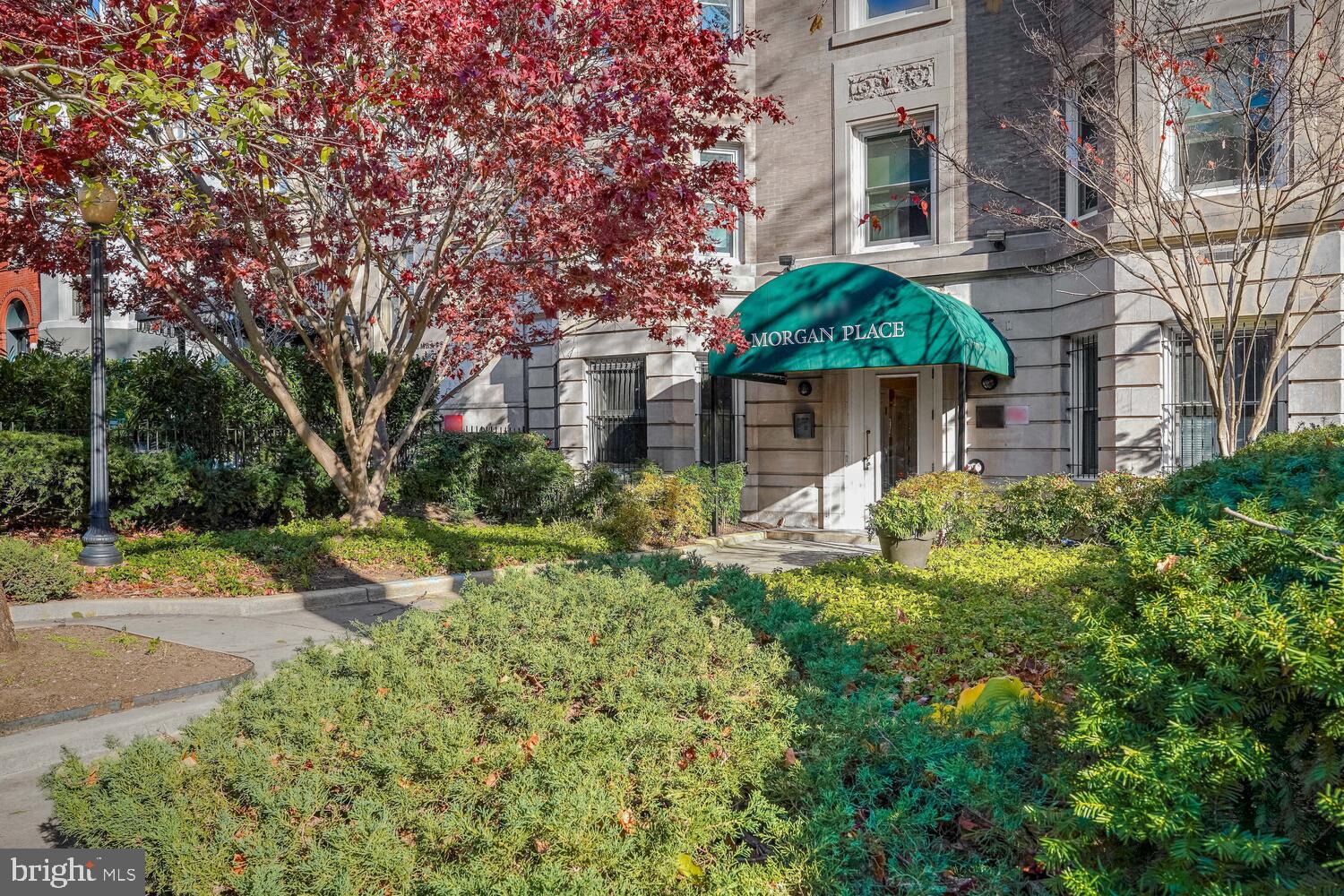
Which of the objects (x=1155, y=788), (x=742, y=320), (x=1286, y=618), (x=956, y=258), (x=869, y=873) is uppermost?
(x=956, y=258)

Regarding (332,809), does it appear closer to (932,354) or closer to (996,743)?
(996,743)

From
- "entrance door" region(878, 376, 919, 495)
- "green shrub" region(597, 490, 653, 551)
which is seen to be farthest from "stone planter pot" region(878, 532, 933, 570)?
"entrance door" region(878, 376, 919, 495)

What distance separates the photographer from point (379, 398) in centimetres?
1207

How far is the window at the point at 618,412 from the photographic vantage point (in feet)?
55.6

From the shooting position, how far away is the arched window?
27.4 metres

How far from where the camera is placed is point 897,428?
1570 cm

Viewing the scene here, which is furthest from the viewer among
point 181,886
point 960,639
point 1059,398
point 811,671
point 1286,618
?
point 1059,398

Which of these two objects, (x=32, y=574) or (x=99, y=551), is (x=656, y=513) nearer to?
(x=99, y=551)

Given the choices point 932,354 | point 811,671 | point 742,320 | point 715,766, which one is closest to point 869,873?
point 715,766

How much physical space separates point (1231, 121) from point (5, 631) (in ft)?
48.2

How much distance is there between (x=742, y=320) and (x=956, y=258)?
3.95m

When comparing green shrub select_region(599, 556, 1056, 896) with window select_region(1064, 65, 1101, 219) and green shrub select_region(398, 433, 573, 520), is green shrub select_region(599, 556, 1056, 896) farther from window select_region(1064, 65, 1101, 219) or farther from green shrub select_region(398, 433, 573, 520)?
green shrub select_region(398, 433, 573, 520)

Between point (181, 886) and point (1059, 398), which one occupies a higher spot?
point (1059, 398)

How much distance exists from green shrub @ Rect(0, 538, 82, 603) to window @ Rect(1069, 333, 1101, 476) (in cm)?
1352
